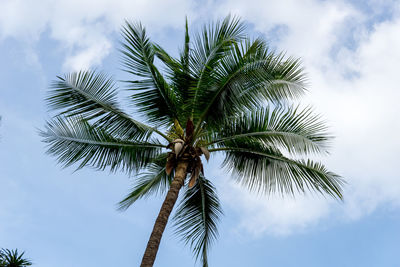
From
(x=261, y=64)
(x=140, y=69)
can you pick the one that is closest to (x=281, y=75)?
(x=261, y=64)

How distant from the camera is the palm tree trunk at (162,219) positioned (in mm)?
8847

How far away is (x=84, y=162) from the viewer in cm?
1078

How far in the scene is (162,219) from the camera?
31.1 ft

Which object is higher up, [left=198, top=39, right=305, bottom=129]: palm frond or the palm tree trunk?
[left=198, top=39, right=305, bottom=129]: palm frond

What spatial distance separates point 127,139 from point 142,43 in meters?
2.20

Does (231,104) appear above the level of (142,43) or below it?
below

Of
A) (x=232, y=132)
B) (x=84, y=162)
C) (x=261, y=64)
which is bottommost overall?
(x=84, y=162)

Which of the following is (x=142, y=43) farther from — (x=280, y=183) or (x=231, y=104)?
(x=280, y=183)

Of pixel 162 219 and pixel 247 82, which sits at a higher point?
pixel 247 82

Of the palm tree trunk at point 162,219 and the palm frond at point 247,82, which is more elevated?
the palm frond at point 247,82

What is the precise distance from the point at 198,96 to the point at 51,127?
3.24 metres

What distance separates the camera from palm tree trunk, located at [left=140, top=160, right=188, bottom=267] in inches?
348

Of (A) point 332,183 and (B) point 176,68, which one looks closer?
(A) point 332,183

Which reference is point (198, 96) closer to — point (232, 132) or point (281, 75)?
point (232, 132)
